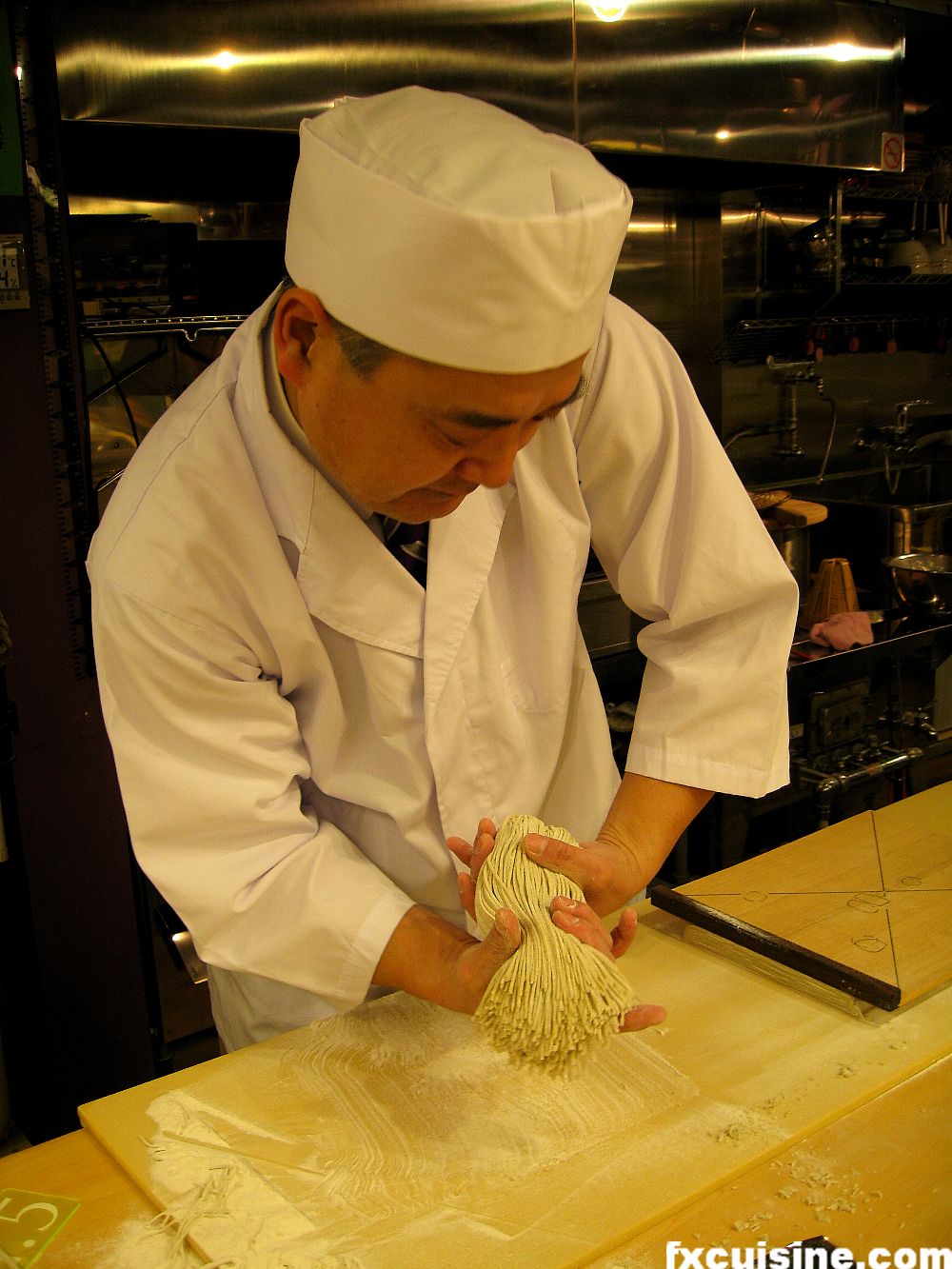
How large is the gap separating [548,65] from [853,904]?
1925 mm

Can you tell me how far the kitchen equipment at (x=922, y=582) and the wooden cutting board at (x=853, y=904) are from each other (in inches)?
64.6

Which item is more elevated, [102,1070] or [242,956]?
[242,956]

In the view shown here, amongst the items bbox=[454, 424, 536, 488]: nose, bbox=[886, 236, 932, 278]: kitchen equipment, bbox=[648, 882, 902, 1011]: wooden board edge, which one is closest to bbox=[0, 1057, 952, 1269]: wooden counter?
bbox=[648, 882, 902, 1011]: wooden board edge

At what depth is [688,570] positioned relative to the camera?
1.41 meters

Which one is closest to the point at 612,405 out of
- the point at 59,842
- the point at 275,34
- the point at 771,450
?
the point at 275,34

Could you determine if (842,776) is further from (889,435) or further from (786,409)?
(889,435)

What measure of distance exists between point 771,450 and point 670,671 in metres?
2.49

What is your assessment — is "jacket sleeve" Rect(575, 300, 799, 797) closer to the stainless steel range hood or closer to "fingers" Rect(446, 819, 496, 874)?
"fingers" Rect(446, 819, 496, 874)

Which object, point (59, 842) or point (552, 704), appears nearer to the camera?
point (552, 704)

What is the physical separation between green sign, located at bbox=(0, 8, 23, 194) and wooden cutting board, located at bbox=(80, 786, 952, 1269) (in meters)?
1.71

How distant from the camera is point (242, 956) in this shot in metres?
1.24

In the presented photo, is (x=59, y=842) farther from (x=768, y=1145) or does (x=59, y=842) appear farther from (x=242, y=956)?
(x=768, y=1145)

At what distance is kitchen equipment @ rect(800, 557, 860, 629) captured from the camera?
3.25 m

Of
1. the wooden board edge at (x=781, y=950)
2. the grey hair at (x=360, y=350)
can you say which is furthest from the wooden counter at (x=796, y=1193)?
the grey hair at (x=360, y=350)
